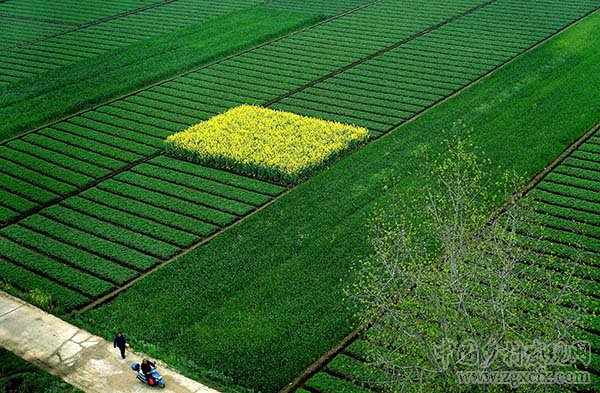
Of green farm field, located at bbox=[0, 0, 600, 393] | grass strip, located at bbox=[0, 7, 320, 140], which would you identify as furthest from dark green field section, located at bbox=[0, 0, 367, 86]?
grass strip, located at bbox=[0, 7, 320, 140]

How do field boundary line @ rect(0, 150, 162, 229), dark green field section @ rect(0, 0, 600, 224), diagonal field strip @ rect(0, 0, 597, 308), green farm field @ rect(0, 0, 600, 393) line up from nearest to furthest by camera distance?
1. green farm field @ rect(0, 0, 600, 393)
2. diagonal field strip @ rect(0, 0, 597, 308)
3. field boundary line @ rect(0, 150, 162, 229)
4. dark green field section @ rect(0, 0, 600, 224)

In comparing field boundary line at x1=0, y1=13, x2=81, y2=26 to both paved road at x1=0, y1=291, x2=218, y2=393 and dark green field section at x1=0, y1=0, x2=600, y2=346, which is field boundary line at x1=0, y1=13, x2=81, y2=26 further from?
paved road at x1=0, y1=291, x2=218, y2=393

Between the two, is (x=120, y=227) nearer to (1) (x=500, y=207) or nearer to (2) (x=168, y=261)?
(2) (x=168, y=261)

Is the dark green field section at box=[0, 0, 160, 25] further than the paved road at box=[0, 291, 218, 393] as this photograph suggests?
Yes

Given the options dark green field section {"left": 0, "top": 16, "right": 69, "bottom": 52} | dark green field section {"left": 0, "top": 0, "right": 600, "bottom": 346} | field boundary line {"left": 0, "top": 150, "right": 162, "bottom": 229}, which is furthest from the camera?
dark green field section {"left": 0, "top": 16, "right": 69, "bottom": 52}

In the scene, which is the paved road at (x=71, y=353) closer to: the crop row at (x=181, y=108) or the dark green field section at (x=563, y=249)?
the dark green field section at (x=563, y=249)

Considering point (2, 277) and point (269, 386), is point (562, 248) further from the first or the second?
point (2, 277)

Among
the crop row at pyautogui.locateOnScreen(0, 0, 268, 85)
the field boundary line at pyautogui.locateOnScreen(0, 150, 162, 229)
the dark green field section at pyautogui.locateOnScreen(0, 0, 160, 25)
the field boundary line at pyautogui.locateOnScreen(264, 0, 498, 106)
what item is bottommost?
the field boundary line at pyautogui.locateOnScreen(0, 150, 162, 229)

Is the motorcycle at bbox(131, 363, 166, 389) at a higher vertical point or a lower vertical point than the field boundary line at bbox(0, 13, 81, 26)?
lower
